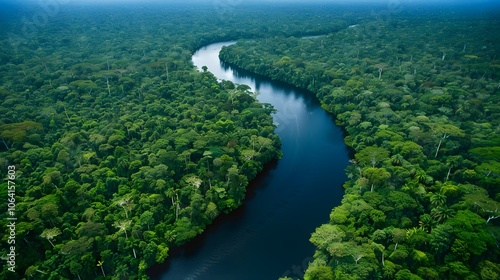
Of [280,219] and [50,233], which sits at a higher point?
[50,233]

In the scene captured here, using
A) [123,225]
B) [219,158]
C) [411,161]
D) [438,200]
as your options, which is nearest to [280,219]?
[219,158]

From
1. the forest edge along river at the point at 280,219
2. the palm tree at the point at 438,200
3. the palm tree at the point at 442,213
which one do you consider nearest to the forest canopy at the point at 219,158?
the palm tree at the point at 438,200

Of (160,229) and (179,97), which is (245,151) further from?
(179,97)

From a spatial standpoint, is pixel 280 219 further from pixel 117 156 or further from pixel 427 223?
pixel 117 156

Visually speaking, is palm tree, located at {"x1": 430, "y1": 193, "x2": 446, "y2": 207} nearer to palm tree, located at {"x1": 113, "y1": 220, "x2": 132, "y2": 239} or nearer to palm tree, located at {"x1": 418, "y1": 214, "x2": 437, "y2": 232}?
palm tree, located at {"x1": 418, "y1": 214, "x2": 437, "y2": 232}

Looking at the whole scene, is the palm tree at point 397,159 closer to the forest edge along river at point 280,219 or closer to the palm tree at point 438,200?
the palm tree at point 438,200

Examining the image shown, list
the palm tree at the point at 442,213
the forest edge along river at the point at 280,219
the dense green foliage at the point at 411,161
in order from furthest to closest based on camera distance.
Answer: the forest edge along river at the point at 280,219 < the palm tree at the point at 442,213 < the dense green foliage at the point at 411,161
